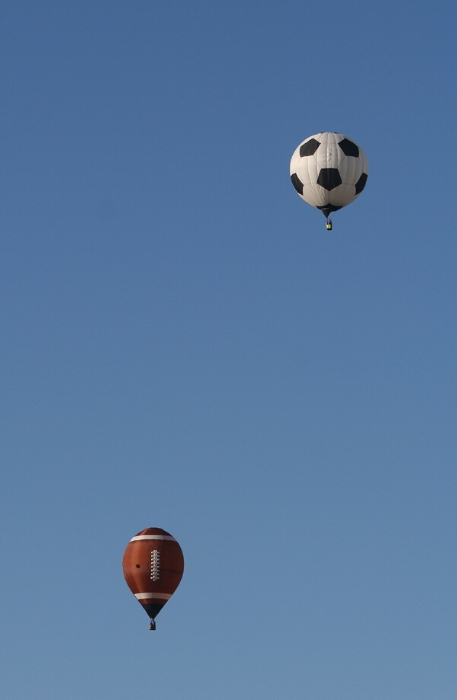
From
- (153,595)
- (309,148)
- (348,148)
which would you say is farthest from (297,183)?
(153,595)

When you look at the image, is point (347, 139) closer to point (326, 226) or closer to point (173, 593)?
point (326, 226)

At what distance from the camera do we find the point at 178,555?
73750mm

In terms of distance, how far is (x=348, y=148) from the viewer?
72.1 meters

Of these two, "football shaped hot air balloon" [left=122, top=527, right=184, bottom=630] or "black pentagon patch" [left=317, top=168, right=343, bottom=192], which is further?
"football shaped hot air balloon" [left=122, top=527, right=184, bottom=630]

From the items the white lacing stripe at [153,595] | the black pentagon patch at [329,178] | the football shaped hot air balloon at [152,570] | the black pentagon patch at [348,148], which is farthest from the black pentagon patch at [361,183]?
the white lacing stripe at [153,595]

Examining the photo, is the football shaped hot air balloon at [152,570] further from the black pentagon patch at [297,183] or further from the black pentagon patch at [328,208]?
the black pentagon patch at [297,183]

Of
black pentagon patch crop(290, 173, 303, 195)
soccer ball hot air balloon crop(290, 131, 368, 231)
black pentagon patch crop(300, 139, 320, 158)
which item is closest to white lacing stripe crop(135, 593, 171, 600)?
soccer ball hot air balloon crop(290, 131, 368, 231)

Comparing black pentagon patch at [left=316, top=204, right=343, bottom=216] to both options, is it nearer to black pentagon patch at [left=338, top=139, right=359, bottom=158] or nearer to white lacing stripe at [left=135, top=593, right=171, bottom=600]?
black pentagon patch at [left=338, top=139, right=359, bottom=158]

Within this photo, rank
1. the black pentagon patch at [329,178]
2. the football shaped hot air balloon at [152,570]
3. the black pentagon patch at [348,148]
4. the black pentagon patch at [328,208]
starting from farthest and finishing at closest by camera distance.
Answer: the football shaped hot air balloon at [152,570], the black pentagon patch at [328,208], the black pentagon patch at [348,148], the black pentagon patch at [329,178]

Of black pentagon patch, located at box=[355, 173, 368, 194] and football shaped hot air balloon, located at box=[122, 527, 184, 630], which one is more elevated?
black pentagon patch, located at box=[355, 173, 368, 194]

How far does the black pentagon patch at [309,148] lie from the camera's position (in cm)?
7200

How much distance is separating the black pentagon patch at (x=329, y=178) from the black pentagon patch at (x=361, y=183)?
953 millimetres

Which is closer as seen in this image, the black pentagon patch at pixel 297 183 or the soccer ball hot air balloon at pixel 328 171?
the soccer ball hot air balloon at pixel 328 171

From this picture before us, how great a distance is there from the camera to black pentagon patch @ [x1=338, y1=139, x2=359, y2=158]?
71938mm
